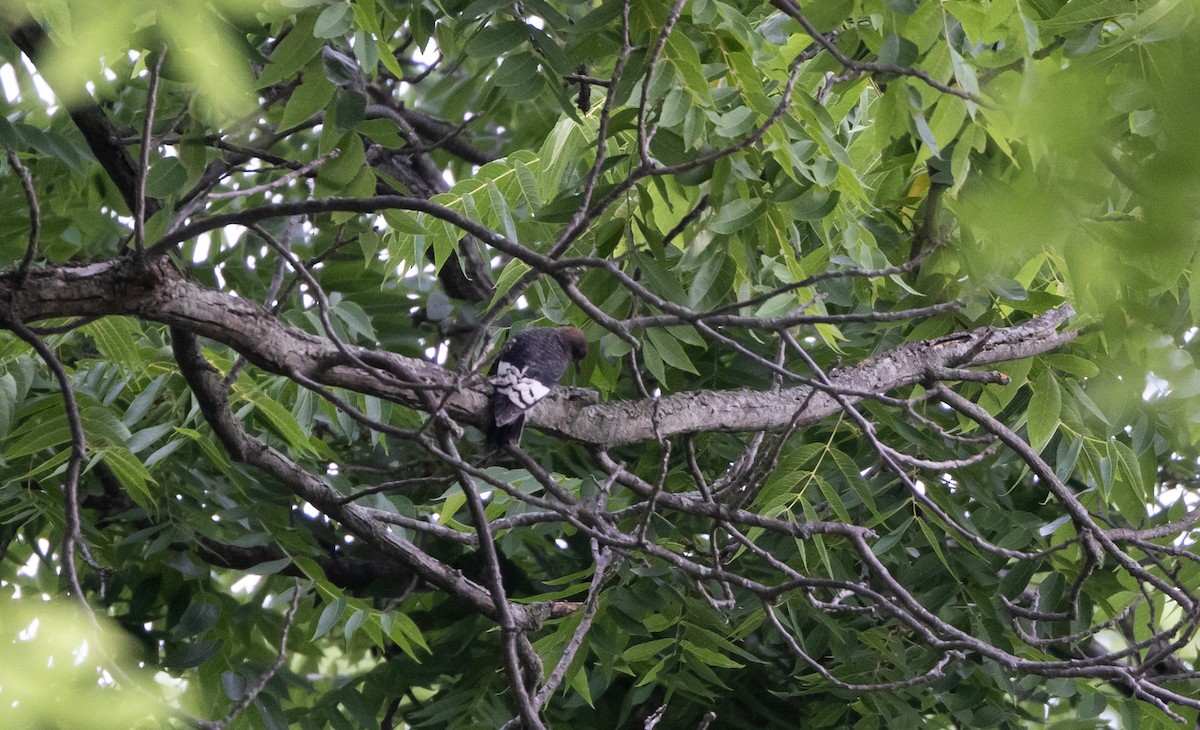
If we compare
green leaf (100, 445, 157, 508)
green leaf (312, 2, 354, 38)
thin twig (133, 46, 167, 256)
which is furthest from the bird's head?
thin twig (133, 46, 167, 256)

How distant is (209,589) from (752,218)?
3.02 meters

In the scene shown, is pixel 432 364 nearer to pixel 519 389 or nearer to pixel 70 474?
pixel 519 389

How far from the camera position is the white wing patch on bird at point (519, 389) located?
137 inches

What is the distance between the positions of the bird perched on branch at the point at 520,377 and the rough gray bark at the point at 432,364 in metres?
0.05

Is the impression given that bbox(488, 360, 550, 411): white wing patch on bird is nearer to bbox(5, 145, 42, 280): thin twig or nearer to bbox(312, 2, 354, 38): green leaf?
bbox(312, 2, 354, 38): green leaf

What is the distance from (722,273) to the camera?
11.0 feet

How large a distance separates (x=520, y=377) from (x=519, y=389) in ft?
0.81

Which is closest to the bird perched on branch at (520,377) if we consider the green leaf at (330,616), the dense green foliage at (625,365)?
the dense green foliage at (625,365)

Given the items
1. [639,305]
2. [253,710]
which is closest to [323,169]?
[639,305]

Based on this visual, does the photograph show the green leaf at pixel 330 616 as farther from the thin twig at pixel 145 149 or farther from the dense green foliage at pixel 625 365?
the thin twig at pixel 145 149

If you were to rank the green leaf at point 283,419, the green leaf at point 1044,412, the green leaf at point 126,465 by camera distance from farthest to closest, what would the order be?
the green leaf at point 1044,412 → the green leaf at point 283,419 → the green leaf at point 126,465

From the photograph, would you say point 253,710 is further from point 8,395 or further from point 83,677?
point 83,677

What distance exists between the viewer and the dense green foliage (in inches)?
101

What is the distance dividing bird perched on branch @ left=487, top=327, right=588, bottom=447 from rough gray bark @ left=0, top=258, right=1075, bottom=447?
0.17ft
